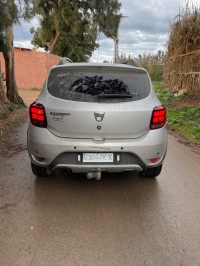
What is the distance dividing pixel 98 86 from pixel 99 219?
5.09 ft

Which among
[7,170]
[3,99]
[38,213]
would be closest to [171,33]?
[3,99]

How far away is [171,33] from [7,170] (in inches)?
495

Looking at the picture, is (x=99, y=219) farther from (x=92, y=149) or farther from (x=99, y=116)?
(x=99, y=116)

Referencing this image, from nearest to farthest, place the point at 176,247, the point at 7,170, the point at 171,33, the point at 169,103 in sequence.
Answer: the point at 176,247 < the point at 7,170 < the point at 169,103 < the point at 171,33

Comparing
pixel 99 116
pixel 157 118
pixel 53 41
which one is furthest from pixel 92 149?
pixel 53 41

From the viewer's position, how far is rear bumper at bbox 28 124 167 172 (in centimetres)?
316

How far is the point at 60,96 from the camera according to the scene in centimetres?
327

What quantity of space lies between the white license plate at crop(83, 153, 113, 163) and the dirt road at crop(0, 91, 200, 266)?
1.79ft

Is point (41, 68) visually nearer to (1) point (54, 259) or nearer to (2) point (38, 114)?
(2) point (38, 114)

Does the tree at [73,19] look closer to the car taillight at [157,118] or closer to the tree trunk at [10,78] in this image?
the tree trunk at [10,78]

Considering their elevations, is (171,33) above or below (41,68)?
above

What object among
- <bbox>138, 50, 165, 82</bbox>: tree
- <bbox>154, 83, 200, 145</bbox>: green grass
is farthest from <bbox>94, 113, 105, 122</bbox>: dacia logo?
<bbox>138, 50, 165, 82</bbox>: tree

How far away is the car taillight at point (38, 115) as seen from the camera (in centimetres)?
328

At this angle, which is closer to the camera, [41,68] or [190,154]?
[190,154]
